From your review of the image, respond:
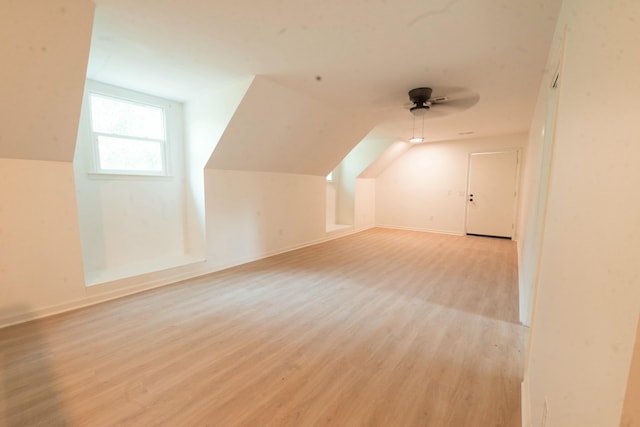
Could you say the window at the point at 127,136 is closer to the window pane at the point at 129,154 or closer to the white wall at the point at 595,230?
the window pane at the point at 129,154

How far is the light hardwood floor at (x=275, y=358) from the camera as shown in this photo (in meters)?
1.43

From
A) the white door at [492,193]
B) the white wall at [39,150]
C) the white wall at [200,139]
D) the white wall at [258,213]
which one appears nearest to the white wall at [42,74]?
the white wall at [39,150]

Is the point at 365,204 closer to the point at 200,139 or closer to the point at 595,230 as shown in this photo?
the point at 200,139

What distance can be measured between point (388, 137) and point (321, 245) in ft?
10.0

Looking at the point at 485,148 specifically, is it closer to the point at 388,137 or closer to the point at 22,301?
the point at 388,137

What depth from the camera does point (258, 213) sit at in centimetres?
Result: 439

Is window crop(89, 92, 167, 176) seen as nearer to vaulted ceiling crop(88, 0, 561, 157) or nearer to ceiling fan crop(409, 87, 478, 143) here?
vaulted ceiling crop(88, 0, 561, 157)

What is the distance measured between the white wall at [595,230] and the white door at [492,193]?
571 cm

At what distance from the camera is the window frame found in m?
3.03

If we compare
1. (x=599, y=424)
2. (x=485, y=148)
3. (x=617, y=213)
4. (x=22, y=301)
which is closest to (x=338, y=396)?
(x=599, y=424)

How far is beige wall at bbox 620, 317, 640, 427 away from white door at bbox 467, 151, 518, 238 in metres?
6.71

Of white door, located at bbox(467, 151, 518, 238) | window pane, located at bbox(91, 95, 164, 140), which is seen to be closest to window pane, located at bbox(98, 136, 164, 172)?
window pane, located at bbox(91, 95, 164, 140)

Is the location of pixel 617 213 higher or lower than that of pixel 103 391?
higher

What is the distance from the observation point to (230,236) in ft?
13.1
